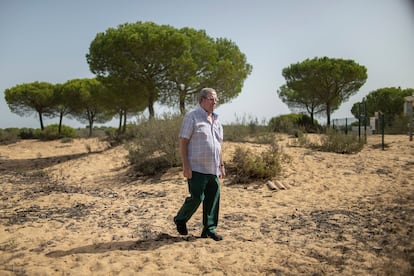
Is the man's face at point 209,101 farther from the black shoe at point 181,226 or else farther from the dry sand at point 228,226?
the dry sand at point 228,226

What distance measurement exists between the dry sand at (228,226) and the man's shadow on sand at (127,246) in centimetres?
1

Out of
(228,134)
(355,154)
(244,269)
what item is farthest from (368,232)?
(228,134)

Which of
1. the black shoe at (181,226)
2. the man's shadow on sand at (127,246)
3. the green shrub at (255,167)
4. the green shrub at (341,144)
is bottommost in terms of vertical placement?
the man's shadow on sand at (127,246)

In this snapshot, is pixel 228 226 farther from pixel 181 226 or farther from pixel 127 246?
pixel 127 246

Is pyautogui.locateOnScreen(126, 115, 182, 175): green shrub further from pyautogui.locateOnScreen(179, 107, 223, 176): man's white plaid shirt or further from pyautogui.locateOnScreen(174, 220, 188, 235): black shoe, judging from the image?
pyautogui.locateOnScreen(179, 107, 223, 176): man's white plaid shirt

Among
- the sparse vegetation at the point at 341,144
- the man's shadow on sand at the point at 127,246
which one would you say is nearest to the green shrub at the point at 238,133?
the sparse vegetation at the point at 341,144

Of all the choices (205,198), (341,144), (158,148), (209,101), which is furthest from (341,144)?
(209,101)

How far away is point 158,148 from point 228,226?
520cm

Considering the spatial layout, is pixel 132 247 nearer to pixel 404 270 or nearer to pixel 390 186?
pixel 404 270

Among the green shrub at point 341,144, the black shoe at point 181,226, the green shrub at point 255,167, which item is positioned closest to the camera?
the black shoe at point 181,226

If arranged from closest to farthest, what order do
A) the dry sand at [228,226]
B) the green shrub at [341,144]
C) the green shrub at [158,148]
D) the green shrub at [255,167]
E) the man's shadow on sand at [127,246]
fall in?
the dry sand at [228,226]
the man's shadow on sand at [127,246]
the green shrub at [255,167]
the green shrub at [158,148]
the green shrub at [341,144]

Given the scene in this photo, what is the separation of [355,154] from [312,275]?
8.46 meters

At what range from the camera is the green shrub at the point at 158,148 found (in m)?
8.84

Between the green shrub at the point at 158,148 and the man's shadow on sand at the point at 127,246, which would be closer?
the man's shadow on sand at the point at 127,246
